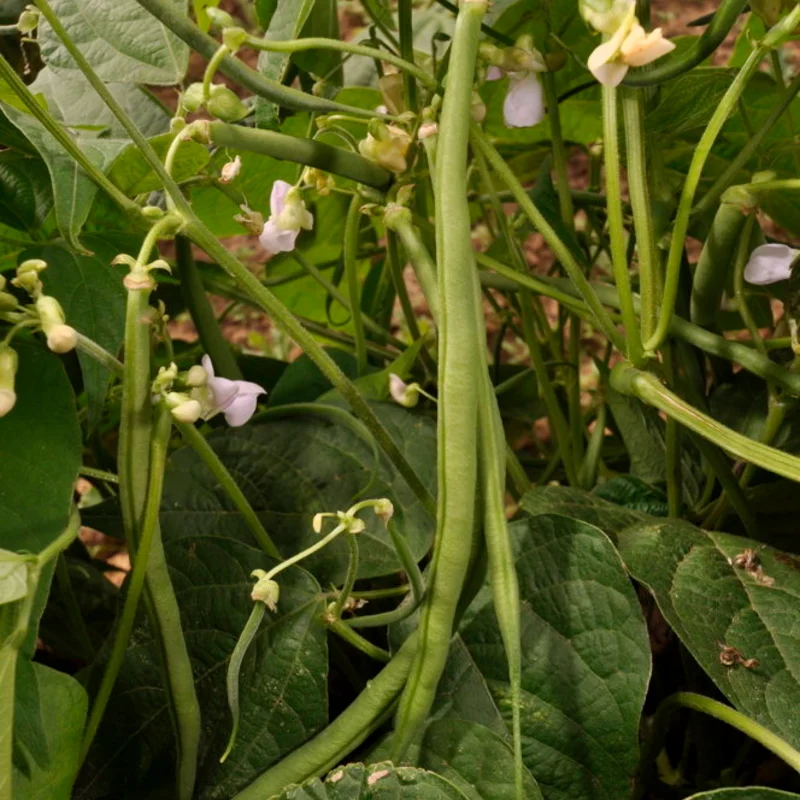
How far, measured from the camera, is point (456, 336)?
408mm

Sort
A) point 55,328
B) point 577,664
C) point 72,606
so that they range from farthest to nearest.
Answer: point 72,606 < point 577,664 < point 55,328

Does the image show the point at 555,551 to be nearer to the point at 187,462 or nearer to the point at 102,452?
the point at 187,462

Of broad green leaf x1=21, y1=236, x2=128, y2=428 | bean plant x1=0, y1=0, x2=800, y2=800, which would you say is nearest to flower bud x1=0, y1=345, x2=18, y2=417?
bean plant x1=0, y1=0, x2=800, y2=800

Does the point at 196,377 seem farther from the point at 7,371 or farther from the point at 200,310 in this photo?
the point at 200,310

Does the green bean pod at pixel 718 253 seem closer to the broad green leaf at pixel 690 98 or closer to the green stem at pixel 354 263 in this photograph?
the broad green leaf at pixel 690 98

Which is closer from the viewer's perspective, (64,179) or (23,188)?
(64,179)

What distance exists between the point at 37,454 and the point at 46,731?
0.14m

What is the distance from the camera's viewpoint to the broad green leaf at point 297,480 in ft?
1.97

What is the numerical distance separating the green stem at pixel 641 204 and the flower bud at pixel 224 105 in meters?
Answer: 0.19

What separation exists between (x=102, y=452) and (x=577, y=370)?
36 centimetres

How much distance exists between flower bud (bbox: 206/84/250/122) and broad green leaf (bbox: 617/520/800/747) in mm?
295

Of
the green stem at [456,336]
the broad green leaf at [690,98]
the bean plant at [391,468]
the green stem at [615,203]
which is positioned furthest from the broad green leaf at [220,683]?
the broad green leaf at [690,98]

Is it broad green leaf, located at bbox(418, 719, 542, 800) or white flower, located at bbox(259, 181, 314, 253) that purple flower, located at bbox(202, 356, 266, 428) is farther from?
broad green leaf, located at bbox(418, 719, 542, 800)

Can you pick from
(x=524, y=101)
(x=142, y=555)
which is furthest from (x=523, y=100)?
(x=142, y=555)
